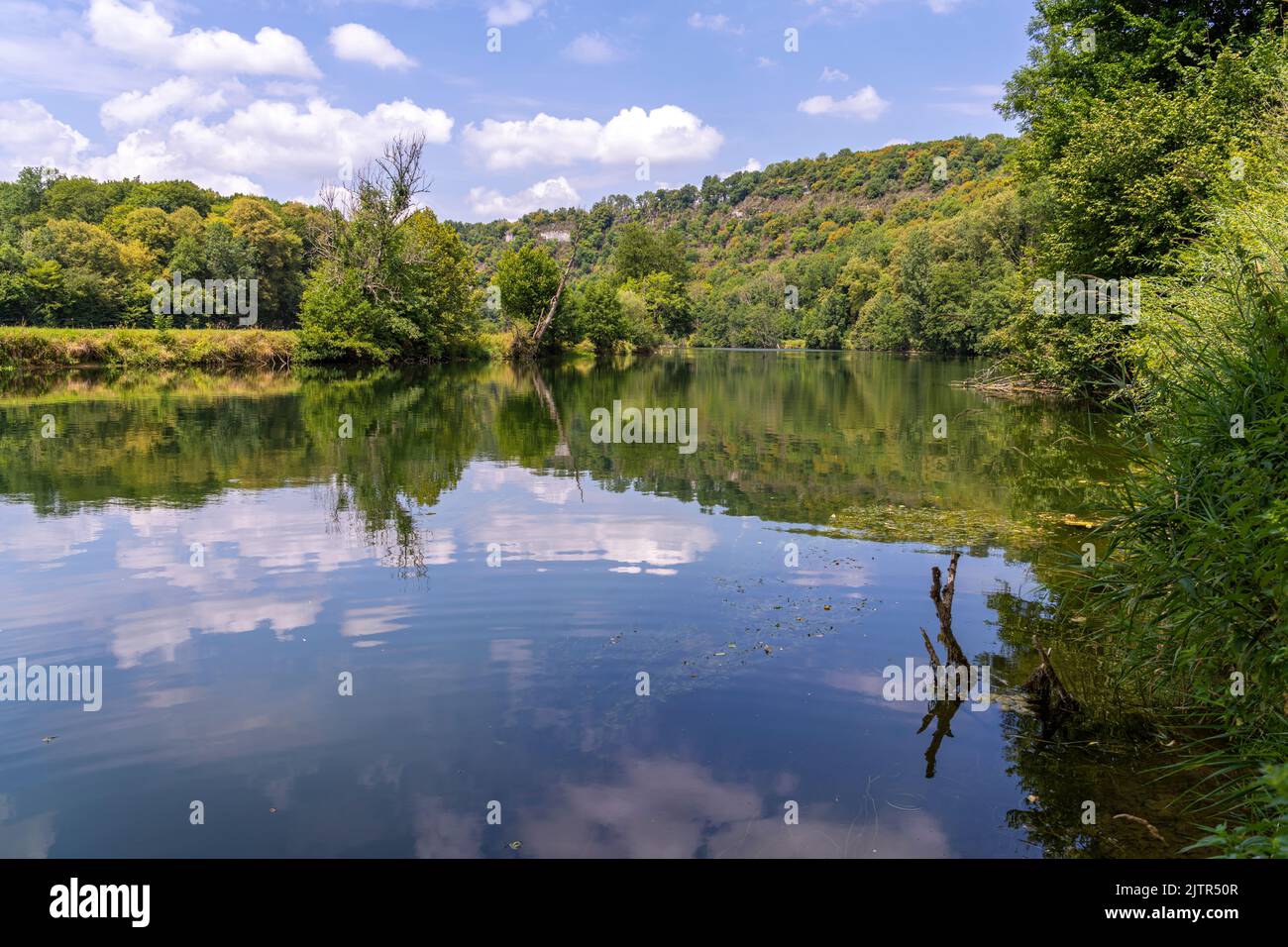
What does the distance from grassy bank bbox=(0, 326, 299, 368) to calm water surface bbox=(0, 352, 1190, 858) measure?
33.2 meters

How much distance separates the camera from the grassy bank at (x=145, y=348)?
4744cm

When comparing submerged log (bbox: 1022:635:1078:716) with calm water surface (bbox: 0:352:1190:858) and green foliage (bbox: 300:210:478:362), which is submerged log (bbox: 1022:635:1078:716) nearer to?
calm water surface (bbox: 0:352:1190:858)

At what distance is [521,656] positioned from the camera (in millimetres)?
8898

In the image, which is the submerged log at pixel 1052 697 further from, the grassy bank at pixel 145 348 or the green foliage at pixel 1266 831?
the grassy bank at pixel 145 348

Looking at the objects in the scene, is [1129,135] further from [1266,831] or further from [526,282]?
[526,282]

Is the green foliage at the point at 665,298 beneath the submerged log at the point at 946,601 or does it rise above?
above

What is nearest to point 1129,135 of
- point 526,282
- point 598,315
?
point 526,282

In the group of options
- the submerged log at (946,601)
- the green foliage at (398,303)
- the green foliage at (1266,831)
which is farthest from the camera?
the green foliage at (398,303)

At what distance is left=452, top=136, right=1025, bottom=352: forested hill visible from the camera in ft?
250

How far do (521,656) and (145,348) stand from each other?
171ft

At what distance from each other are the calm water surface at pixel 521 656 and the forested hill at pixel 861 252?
4228cm

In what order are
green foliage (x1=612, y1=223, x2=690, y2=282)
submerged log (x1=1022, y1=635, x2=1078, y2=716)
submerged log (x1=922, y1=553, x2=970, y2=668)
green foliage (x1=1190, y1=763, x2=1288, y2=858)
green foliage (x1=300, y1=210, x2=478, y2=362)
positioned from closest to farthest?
green foliage (x1=1190, y1=763, x2=1288, y2=858) < submerged log (x1=1022, y1=635, x2=1078, y2=716) < submerged log (x1=922, y1=553, x2=970, y2=668) < green foliage (x1=300, y1=210, x2=478, y2=362) < green foliage (x1=612, y1=223, x2=690, y2=282)

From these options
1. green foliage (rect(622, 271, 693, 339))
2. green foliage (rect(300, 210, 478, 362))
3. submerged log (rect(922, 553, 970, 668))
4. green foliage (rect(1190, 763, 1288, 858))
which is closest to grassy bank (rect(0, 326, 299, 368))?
green foliage (rect(300, 210, 478, 362))

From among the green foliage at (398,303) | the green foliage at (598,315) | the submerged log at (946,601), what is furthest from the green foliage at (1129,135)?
the green foliage at (598,315)
